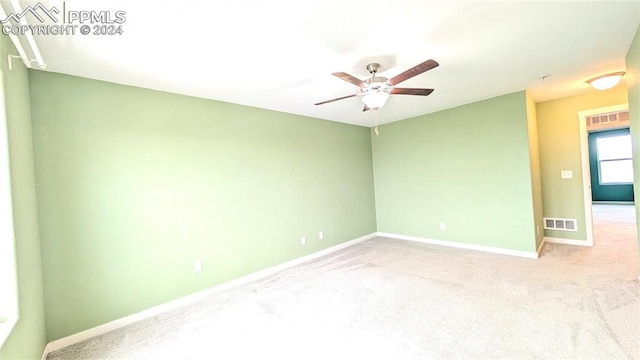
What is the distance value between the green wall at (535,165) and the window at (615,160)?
692 centimetres

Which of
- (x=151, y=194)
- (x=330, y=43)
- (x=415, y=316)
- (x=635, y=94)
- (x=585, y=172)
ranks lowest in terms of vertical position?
(x=415, y=316)

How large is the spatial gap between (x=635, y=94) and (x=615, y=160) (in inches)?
356

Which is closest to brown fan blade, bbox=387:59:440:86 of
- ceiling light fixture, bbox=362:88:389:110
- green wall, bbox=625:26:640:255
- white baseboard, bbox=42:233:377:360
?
ceiling light fixture, bbox=362:88:389:110

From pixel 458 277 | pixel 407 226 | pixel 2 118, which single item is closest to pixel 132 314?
pixel 2 118

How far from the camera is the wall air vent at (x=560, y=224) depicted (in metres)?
4.28

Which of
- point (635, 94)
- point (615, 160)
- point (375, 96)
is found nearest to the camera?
point (635, 94)

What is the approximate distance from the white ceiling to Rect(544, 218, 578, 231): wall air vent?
2428mm

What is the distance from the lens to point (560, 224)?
439 centimetres

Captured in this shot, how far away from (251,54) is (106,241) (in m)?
2.26

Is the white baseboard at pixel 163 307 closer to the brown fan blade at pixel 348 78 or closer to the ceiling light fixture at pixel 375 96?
the ceiling light fixture at pixel 375 96

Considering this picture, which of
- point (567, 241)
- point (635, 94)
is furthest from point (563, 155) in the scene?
point (635, 94)

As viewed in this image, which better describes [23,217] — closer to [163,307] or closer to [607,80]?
[163,307]

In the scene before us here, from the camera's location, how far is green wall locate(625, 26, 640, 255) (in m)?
2.23

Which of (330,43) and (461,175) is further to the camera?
(461,175)
